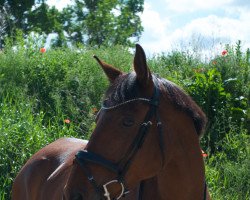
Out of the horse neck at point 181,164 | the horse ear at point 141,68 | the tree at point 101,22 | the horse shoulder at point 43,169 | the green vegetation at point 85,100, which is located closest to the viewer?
the horse ear at point 141,68

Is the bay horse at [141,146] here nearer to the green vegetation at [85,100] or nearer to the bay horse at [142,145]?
the bay horse at [142,145]

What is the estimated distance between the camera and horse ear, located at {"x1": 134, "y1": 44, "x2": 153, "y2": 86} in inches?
123

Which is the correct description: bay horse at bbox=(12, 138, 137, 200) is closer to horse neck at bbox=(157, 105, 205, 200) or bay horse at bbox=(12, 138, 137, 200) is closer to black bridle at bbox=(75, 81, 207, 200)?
horse neck at bbox=(157, 105, 205, 200)

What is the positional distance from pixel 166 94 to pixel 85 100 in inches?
197

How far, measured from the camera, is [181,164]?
3395 millimetres

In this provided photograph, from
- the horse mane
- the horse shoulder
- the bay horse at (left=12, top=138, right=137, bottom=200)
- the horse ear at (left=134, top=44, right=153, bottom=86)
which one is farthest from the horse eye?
the horse shoulder

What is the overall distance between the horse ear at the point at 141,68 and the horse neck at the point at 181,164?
0.25m

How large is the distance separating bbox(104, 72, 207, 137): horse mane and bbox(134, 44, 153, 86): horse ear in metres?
0.04

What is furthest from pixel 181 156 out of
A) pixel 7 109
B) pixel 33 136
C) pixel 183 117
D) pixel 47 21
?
pixel 47 21

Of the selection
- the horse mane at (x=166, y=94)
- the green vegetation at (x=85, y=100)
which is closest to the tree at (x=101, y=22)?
the green vegetation at (x=85, y=100)

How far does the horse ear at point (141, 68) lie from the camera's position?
3.12 meters

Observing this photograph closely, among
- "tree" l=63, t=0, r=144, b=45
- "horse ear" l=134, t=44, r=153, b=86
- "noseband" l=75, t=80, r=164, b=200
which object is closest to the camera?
"noseband" l=75, t=80, r=164, b=200

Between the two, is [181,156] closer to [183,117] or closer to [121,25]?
[183,117]

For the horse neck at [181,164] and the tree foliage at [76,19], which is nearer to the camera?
the horse neck at [181,164]
